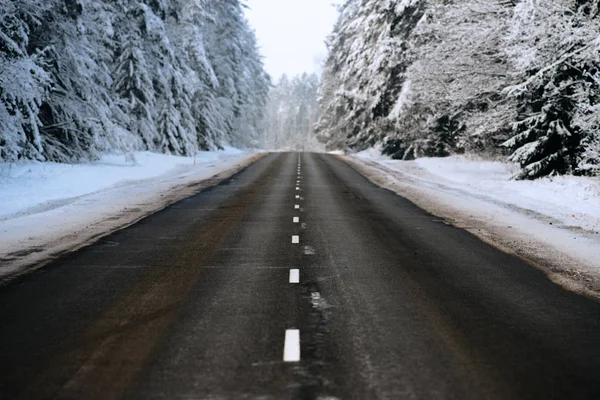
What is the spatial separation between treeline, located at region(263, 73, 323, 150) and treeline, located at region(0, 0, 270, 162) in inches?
3535

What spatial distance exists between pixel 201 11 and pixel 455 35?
27885mm

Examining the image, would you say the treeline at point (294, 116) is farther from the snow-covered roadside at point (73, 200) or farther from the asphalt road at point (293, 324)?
the asphalt road at point (293, 324)

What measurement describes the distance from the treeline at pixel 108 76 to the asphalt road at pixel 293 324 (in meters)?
10.6

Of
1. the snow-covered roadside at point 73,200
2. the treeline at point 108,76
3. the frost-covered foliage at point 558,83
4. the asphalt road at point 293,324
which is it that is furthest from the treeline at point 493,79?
the treeline at point 108,76

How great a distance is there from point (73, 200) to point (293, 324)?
12.8 m

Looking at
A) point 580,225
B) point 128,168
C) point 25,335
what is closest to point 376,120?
point 128,168

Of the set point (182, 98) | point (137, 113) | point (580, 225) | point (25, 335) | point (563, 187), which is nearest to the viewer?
point (25, 335)

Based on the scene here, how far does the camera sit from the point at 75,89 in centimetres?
2658

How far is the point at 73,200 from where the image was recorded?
17.3 metres

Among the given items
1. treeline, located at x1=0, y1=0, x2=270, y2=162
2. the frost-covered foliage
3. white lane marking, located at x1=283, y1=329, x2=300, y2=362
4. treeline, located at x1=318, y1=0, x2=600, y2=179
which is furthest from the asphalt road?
treeline, located at x1=318, y1=0, x2=600, y2=179

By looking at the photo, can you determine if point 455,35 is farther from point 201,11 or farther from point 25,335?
point 201,11

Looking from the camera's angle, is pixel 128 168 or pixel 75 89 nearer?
pixel 75 89

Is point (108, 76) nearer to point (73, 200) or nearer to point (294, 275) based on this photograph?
point (73, 200)

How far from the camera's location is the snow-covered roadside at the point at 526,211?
973 centimetres
